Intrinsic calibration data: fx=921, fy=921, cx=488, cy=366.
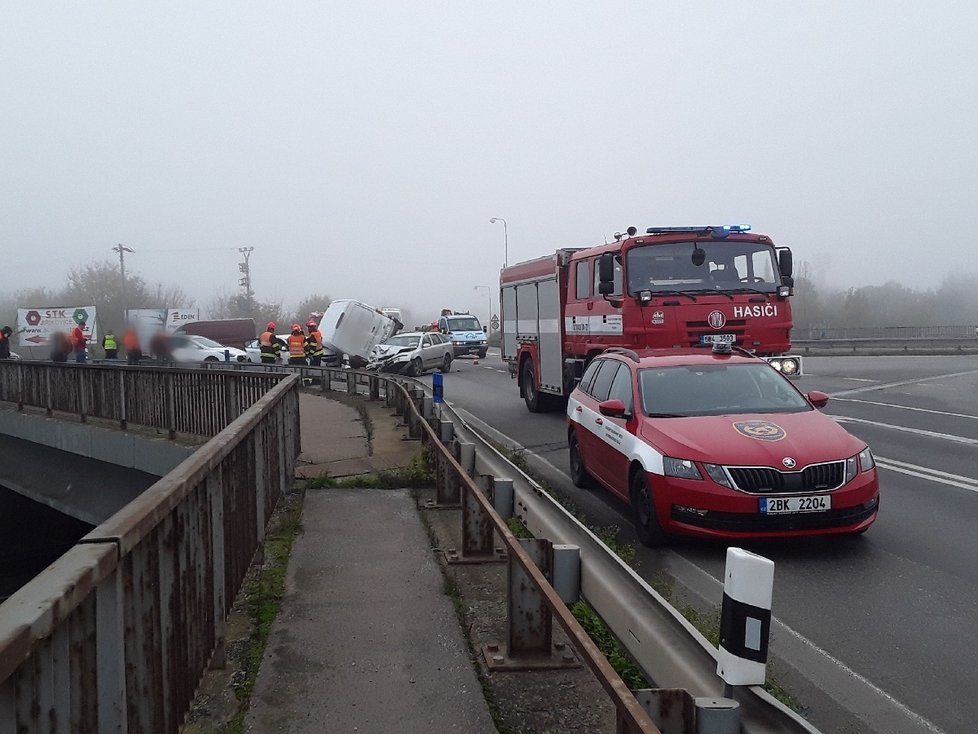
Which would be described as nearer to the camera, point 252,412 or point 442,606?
point 442,606

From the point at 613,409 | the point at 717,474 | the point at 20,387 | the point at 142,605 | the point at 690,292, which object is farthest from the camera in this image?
the point at 20,387

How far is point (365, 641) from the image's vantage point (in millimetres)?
5023

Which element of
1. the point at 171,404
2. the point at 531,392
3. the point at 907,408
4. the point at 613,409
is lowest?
the point at 907,408

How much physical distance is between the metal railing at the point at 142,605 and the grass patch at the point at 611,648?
1.90 m

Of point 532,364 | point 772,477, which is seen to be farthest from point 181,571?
point 532,364

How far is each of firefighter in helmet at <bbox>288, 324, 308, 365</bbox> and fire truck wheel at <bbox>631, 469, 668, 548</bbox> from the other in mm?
22033

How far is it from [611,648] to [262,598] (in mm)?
2232

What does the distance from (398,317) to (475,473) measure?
37.6 metres

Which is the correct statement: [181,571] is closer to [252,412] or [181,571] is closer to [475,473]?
[252,412]

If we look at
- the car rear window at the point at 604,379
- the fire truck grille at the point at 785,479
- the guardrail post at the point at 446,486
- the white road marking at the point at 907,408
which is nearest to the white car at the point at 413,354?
the white road marking at the point at 907,408

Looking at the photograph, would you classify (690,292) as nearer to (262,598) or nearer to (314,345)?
(262,598)

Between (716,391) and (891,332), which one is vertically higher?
(716,391)

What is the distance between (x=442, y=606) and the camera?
5.62m

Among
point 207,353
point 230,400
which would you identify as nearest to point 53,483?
point 230,400
